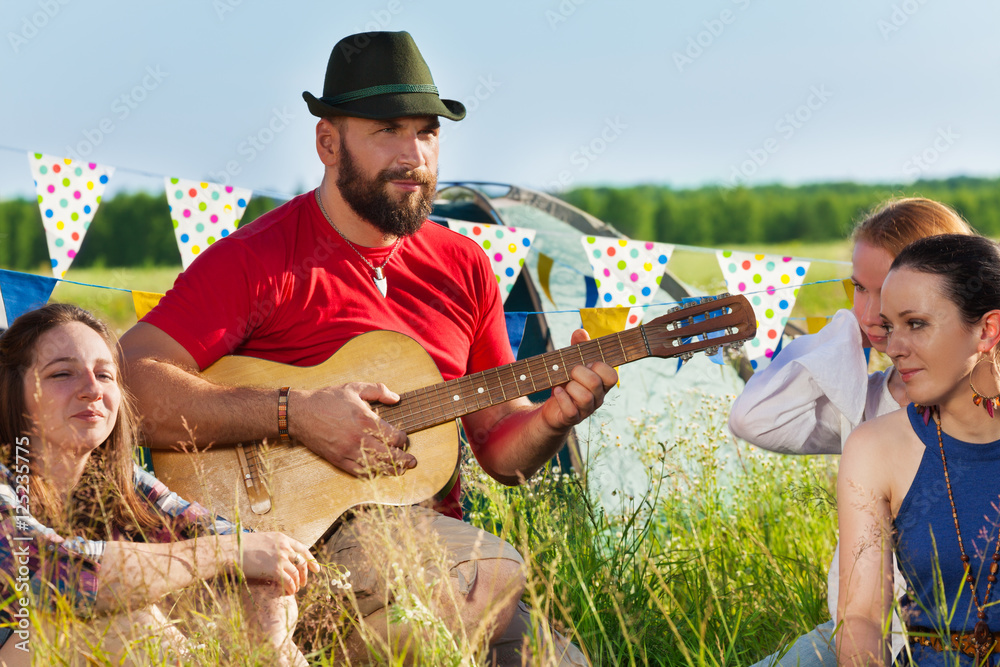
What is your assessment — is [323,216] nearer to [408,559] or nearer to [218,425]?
[218,425]

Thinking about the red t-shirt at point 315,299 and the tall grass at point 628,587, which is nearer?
the tall grass at point 628,587

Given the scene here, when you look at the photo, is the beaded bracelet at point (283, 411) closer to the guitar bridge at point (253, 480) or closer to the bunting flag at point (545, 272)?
the guitar bridge at point (253, 480)

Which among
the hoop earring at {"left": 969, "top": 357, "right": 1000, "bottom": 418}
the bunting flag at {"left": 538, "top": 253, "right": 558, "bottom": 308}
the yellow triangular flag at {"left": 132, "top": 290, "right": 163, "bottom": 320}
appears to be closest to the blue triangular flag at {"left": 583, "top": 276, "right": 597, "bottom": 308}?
the bunting flag at {"left": 538, "top": 253, "right": 558, "bottom": 308}

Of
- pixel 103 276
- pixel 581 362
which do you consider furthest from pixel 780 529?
pixel 103 276

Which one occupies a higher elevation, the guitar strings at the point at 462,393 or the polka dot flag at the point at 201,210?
the polka dot flag at the point at 201,210

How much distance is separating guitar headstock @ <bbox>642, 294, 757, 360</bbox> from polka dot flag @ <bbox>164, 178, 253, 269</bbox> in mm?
2318

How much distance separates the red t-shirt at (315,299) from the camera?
2916 mm

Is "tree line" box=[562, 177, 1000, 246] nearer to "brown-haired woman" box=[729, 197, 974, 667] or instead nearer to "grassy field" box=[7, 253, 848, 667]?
"grassy field" box=[7, 253, 848, 667]

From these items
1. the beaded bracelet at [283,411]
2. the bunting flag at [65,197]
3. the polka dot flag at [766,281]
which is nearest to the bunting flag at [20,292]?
the bunting flag at [65,197]

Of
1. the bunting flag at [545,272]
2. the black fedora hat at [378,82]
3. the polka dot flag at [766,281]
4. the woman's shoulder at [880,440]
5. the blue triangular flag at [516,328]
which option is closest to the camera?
the woman's shoulder at [880,440]

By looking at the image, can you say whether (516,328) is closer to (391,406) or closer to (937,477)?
(391,406)

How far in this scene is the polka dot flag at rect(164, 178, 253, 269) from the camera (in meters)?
4.20

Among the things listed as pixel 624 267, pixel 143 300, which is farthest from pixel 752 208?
pixel 143 300

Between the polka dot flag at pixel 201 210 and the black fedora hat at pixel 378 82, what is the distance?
3.93 ft
